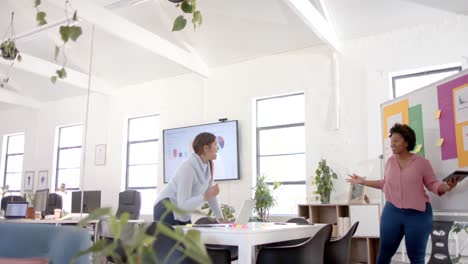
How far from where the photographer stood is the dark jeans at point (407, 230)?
3074 mm

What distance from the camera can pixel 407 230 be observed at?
3119mm

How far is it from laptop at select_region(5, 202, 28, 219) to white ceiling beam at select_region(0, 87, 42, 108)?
5.26 metres

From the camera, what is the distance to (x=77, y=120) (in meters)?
9.77

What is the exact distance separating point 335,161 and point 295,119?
1029 millimetres

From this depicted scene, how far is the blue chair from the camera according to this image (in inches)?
55.3

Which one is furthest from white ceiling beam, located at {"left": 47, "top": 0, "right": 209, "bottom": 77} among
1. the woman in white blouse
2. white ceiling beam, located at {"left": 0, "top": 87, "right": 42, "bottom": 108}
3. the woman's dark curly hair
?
white ceiling beam, located at {"left": 0, "top": 87, "right": 42, "bottom": 108}

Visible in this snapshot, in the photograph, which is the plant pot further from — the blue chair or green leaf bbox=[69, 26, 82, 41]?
green leaf bbox=[69, 26, 82, 41]

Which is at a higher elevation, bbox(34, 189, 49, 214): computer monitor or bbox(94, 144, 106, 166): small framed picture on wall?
bbox(94, 144, 106, 166): small framed picture on wall

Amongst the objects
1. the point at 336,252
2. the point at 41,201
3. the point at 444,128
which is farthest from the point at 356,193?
the point at 41,201

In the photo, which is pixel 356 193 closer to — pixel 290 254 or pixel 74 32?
pixel 290 254

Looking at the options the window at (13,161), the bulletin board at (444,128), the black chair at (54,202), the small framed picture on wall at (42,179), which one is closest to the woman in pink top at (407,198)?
the bulletin board at (444,128)

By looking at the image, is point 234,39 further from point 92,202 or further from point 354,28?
point 92,202

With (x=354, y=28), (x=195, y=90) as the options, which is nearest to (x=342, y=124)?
(x=354, y=28)

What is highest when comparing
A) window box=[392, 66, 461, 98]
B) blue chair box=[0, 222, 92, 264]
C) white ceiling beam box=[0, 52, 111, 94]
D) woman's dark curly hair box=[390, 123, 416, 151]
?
white ceiling beam box=[0, 52, 111, 94]
